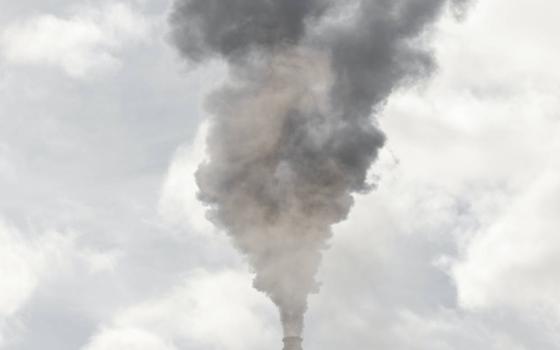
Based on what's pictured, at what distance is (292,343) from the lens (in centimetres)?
7788

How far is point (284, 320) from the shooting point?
3125 inches

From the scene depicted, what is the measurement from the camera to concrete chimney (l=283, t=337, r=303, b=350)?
255ft

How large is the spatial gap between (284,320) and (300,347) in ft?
8.30

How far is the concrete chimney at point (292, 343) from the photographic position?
77.8 meters

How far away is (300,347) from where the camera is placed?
256ft
